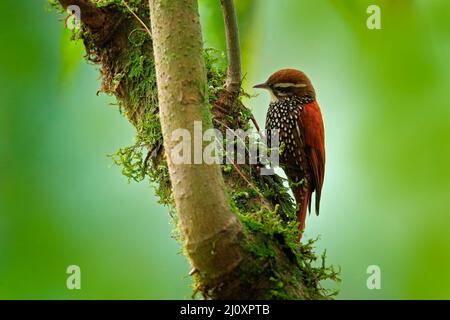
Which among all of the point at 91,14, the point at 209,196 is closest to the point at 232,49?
the point at 91,14

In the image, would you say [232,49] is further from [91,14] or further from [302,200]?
[302,200]

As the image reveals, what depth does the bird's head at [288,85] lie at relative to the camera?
3850 mm

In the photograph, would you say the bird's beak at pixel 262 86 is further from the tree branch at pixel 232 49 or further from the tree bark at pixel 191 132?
the tree bark at pixel 191 132

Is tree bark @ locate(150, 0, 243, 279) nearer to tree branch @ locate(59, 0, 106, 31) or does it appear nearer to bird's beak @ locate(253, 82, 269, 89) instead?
tree branch @ locate(59, 0, 106, 31)

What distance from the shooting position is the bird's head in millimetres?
3850

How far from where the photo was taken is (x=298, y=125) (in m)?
3.95

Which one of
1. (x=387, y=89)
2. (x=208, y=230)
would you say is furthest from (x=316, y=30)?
(x=208, y=230)

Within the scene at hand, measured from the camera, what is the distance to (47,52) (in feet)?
9.60

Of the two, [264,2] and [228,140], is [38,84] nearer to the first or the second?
[228,140]

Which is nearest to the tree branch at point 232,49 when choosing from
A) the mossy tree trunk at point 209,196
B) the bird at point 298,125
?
the mossy tree trunk at point 209,196

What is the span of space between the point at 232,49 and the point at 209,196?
937 mm

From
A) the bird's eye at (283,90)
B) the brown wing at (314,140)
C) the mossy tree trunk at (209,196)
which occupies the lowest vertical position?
the mossy tree trunk at (209,196)

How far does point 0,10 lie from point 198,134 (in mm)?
1618

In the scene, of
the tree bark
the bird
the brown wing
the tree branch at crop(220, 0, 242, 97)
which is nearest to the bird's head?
the bird
